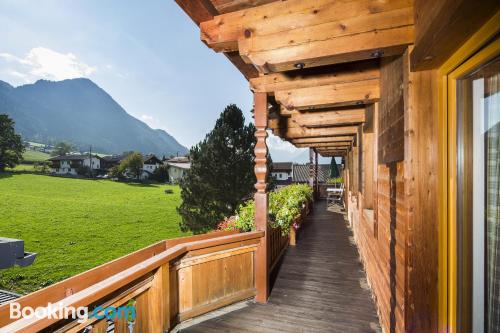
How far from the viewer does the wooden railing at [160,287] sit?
1.58m

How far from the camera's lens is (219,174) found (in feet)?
52.8

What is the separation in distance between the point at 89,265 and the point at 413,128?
70.6ft

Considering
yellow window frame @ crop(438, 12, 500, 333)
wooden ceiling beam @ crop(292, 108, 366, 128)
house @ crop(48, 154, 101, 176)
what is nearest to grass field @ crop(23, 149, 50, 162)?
house @ crop(48, 154, 101, 176)

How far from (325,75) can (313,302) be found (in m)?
2.97

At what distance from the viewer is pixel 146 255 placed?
10.6 ft

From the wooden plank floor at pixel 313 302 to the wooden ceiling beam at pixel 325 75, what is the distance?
9.35 ft

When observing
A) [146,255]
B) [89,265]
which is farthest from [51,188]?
[146,255]

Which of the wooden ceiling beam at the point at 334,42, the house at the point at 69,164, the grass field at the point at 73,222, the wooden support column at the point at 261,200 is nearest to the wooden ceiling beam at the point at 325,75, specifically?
the wooden support column at the point at 261,200

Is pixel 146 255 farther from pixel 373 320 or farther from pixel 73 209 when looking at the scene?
pixel 73 209

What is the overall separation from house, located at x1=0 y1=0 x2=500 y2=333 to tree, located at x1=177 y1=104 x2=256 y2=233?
12.3 metres

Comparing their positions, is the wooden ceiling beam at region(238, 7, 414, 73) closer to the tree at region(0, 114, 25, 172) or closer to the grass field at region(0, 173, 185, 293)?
the grass field at region(0, 173, 185, 293)

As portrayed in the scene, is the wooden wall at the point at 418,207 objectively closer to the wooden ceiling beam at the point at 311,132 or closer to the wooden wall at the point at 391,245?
the wooden wall at the point at 391,245

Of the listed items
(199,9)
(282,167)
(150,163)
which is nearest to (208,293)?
(199,9)

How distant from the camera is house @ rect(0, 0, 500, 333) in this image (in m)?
1.19
